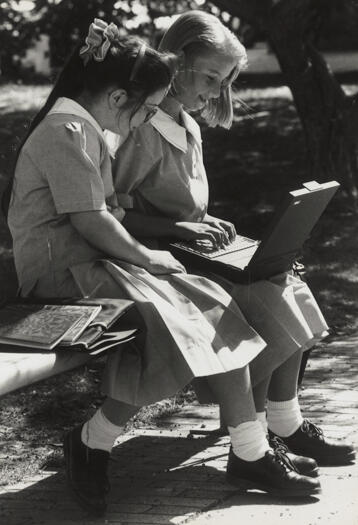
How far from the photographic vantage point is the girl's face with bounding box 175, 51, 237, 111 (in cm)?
425

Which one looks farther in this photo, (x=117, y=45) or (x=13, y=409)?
(x=13, y=409)

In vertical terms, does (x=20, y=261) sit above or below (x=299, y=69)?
above

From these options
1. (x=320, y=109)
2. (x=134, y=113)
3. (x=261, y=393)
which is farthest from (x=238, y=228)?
(x=134, y=113)

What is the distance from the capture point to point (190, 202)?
4.28 meters

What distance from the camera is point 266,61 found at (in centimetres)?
1880

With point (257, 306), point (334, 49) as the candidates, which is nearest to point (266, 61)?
point (334, 49)

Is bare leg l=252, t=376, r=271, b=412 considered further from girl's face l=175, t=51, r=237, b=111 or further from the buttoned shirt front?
girl's face l=175, t=51, r=237, b=111

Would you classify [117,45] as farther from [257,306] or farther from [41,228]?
[257,306]

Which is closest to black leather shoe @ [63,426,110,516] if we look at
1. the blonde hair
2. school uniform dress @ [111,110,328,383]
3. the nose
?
school uniform dress @ [111,110,328,383]

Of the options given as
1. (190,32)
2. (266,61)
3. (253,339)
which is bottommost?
(266,61)

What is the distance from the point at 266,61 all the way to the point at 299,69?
987 centimetres

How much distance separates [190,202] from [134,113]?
0.57m

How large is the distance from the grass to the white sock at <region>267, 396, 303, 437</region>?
0.81m

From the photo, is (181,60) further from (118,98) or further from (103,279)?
(103,279)
